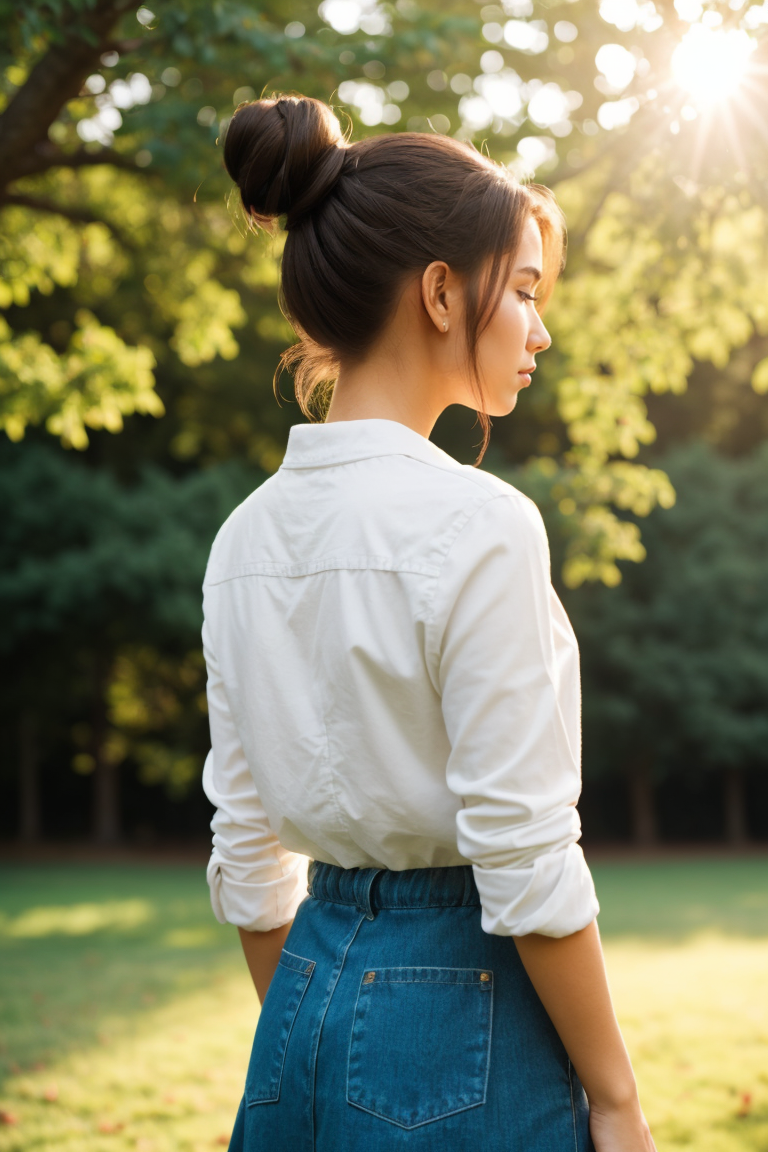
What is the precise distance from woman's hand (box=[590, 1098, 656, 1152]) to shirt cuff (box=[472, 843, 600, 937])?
23 centimetres

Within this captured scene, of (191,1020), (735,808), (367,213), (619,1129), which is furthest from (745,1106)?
(735,808)

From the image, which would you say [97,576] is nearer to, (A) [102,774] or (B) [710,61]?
(A) [102,774]

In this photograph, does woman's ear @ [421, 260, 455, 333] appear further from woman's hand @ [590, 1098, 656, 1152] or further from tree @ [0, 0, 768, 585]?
tree @ [0, 0, 768, 585]

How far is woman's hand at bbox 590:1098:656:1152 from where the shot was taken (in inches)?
45.3

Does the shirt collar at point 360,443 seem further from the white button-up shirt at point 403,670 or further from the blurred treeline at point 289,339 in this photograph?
the blurred treeline at point 289,339

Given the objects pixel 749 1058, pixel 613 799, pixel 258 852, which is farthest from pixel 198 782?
pixel 258 852

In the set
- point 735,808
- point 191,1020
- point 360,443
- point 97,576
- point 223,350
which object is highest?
point 223,350

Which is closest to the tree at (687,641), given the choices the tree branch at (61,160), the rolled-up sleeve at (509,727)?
the tree branch at (61,160)

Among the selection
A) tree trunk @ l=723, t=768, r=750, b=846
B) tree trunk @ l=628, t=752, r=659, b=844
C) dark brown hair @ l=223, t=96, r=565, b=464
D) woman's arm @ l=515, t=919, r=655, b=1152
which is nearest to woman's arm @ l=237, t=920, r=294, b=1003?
woman's arm @ l=515, t=919, r=655, b=1152

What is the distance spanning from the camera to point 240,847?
1491 mm

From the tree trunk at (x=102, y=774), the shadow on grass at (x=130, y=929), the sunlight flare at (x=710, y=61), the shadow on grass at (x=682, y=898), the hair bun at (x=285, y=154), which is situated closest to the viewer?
the hair bun at (x=285, y=154)

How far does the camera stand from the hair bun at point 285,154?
1333 millimetres

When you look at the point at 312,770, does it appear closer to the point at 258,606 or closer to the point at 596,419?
the point at 258,606

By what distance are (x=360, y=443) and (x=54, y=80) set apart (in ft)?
11.9
